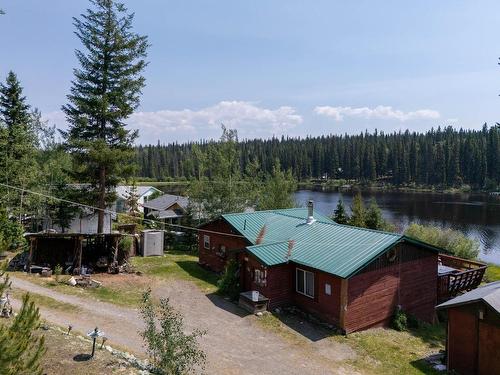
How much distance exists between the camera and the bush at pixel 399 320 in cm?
1850

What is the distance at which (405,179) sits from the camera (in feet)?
418

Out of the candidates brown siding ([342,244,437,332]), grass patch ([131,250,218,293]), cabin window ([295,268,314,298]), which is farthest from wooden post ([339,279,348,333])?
grass patch ([131,250,218,293])

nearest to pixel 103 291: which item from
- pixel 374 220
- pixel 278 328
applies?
pixel 278 328

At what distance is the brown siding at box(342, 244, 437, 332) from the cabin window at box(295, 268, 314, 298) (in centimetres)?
244

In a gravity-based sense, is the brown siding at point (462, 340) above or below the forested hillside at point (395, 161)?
below

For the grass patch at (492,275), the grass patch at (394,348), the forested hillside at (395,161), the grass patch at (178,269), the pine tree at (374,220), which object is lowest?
the grass patch at (492,275)

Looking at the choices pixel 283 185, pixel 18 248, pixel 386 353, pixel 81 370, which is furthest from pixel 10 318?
pixel 283 185

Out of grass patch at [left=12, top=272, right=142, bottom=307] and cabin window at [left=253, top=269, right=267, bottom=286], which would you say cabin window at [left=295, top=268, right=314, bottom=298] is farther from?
grass patch at [left=12, top=272, right=142, bottom=307]

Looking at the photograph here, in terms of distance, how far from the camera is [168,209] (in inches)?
1746

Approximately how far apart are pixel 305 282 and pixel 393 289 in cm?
414

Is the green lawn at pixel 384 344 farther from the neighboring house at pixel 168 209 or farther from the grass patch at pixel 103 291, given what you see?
the neighboring house at pixel 168 209

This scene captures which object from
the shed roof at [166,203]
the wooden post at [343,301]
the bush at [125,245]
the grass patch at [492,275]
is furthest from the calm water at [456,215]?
the wooden post at [343,301]

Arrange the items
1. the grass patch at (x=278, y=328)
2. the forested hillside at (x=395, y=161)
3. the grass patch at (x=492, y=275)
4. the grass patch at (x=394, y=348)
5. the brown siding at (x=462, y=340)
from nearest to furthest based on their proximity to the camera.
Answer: the brown siding at (x=462, y=340) < the grass patch at (x=394, y=348) < the grass patch at (x=278, y=328) < the grass patch at (x=492, y=275) < the forested hillside at (x=395, y=161)

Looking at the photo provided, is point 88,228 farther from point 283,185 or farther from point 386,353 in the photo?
point 386,353
